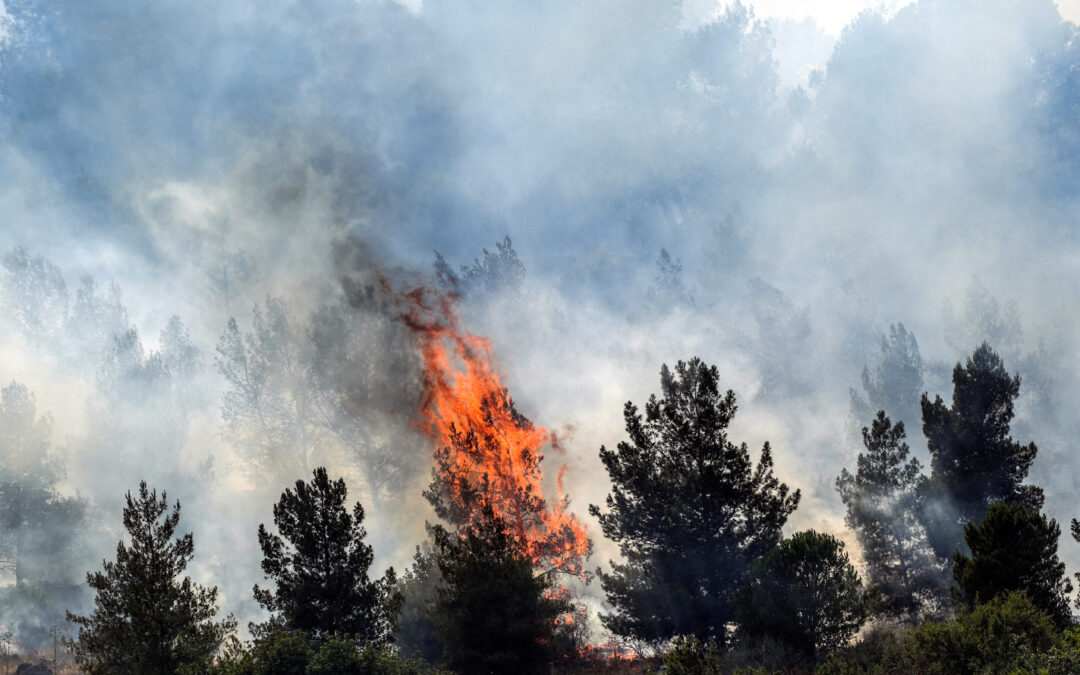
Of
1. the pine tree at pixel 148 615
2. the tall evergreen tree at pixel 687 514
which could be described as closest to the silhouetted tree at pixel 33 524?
the pine tree at pixel 148 615

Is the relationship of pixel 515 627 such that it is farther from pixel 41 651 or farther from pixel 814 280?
pixel 814 280

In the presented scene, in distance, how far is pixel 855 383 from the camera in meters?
79.9

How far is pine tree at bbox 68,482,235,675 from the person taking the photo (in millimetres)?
20547

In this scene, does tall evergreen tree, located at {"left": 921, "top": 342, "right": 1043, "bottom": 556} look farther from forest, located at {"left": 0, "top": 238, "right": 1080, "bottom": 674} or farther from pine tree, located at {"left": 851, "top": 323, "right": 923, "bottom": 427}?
pine tree, located at {"left": 851, "top": 323, "right": 923, "bottom": 427}

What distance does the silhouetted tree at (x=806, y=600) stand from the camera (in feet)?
73.0

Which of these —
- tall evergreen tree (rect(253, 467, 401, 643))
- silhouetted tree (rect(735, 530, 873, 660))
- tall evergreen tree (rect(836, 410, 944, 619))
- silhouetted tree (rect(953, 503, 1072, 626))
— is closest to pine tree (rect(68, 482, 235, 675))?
A: tall evergreen tree (rect(253, 467, 401, 643))

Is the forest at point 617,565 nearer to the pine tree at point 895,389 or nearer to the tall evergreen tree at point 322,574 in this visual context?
the tall evergreen tree at point 322,574

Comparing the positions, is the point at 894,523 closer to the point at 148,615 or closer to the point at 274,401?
the point at 148,615

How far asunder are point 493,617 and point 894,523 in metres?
19.5

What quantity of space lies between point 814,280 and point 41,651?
9168 centimetres

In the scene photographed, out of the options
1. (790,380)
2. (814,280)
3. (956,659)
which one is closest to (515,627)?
(956,659)

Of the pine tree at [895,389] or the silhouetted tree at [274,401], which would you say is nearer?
the silhouetted tree at [274,401]

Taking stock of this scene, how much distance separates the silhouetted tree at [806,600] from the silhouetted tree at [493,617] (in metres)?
6.56

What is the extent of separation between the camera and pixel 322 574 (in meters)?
24.1
